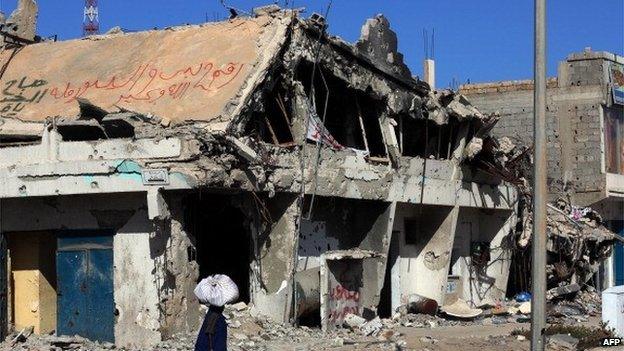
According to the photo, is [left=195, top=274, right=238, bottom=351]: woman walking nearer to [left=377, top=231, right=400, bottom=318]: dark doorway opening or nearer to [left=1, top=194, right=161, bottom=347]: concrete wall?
[left=1, top=194, right=161, bottom=347]: concrete wall

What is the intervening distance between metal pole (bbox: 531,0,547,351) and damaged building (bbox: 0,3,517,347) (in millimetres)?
5782

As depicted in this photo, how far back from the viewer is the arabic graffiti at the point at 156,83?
16.8 m

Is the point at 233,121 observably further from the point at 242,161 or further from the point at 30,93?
the point at 30,93

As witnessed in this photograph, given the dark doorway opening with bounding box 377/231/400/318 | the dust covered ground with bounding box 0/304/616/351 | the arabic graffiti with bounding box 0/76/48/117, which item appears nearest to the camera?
the dust covered ground with bounding box 0/304/616/351

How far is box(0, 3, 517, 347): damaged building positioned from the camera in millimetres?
15562

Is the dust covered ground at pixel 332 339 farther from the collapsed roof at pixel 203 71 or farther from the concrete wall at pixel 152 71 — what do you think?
the concrete wall at pixel 152 71

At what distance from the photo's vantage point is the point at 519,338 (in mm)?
16469

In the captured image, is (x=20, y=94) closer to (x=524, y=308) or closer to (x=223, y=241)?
(x=223, y=241)

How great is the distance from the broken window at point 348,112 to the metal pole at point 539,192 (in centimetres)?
782

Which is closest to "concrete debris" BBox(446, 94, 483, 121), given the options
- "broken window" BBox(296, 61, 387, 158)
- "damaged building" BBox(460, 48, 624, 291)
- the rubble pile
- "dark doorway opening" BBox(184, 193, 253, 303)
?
the rubble pile

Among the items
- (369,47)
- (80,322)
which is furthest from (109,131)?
(369,47)

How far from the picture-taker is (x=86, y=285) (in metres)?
16.5

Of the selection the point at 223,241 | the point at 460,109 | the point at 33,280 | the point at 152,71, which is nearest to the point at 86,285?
the point at 33,280

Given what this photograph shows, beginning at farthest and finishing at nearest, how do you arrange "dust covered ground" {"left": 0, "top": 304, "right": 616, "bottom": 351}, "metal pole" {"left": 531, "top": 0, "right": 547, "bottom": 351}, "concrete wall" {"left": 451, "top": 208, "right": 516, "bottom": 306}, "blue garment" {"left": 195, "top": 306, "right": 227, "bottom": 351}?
"concrete wall" {"left": 451, "top": 208, "right": 516, "bottom": 306} < "dust covered ground" {"left": 0, "top": 304, "right": 616, "bottom": 351} < "metal pole" {"left": 531, "top": 0, "right": 547, "bottom": 351} < "blue garment" {"left": 195, "top": 306, "right": 227, "bottom": 351}
